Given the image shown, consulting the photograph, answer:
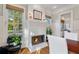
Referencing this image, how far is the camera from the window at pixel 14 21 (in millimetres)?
1814

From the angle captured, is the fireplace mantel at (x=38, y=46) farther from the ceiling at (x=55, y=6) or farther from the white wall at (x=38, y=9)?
the ceiling at (x=55, y=6)

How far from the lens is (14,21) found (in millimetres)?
1839

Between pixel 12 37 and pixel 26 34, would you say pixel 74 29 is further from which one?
pixel 12 37

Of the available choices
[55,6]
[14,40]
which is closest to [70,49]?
[55,6]

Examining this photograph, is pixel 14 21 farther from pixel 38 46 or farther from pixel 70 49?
pixel 70 49

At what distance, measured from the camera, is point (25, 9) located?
185 cm

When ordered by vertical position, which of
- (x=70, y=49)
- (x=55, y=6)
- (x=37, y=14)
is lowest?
(x=70, y=49)

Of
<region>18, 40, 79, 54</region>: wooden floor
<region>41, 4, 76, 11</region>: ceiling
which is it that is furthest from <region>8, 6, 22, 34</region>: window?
<region>41, 4, 76, 11</region>: ceiling

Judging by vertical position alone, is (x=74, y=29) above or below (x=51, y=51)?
above

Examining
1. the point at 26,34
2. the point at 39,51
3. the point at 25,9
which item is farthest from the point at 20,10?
the point at 39,51

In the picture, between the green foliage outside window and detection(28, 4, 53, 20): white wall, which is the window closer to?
the green foliage outside window

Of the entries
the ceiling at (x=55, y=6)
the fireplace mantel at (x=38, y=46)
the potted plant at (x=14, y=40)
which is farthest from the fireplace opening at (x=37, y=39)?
the ceiling at (x=55, y=6)
